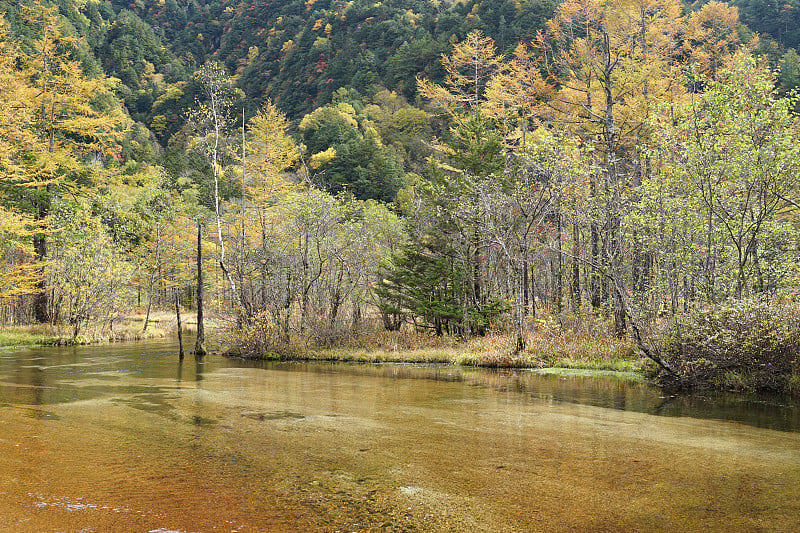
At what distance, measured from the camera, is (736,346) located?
32.5ft

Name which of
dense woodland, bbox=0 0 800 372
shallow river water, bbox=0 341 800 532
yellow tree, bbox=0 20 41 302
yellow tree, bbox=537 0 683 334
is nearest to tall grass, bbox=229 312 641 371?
dense woodland, bbox=0 0 800 372

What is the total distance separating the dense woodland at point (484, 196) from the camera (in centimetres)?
1195

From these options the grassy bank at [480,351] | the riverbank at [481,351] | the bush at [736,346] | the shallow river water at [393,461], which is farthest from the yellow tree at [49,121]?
the bush at [736,346]

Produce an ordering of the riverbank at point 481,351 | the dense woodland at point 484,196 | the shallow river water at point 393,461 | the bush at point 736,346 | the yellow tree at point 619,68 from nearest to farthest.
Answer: the shallow river water at point 393,461, the bush at point 736,346, the dense woodland at point 484,196, the riverbank at point 481,351, the yellow tree at point 619,68

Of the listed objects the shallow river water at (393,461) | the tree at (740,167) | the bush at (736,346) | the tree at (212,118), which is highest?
the tree at (212,118)

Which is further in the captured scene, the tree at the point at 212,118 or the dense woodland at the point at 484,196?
the tree at the point at 212,118

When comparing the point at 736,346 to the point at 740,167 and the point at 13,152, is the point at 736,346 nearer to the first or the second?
the point at 740,167

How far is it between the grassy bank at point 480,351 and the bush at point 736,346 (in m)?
1.84

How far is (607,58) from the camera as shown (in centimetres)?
1744

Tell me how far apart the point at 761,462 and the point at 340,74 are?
69.7 metres

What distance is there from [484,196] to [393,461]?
507 inches

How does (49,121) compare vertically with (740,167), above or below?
above

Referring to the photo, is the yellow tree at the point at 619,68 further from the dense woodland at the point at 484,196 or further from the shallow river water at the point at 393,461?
the shallow river water at the point at 393,461

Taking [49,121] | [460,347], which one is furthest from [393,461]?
[49,121]
